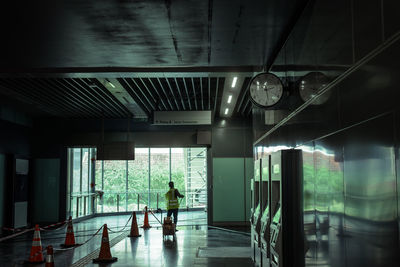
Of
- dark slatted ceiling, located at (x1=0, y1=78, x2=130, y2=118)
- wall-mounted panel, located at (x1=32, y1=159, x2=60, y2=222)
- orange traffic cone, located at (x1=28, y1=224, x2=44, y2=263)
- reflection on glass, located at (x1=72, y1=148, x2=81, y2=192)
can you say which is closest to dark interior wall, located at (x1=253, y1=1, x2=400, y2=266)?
orange traffic cone, located at (x1=28, y1=224, x2=44, y2=263)

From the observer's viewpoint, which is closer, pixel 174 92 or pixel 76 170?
pixel 174 92

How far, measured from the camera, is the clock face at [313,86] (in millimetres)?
4129

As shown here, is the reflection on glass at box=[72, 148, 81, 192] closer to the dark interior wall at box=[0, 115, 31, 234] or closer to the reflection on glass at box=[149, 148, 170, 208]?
the dark interior wall at box=[0, 115, 31, 234]

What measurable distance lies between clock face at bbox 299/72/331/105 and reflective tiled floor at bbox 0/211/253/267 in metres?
4.12

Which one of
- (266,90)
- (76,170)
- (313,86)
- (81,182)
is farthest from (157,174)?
(313,86)

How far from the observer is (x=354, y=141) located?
10.8 feet

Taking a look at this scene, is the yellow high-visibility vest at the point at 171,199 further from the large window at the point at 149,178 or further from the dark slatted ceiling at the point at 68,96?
the large window at the point at 149,178

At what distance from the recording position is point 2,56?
272 inches

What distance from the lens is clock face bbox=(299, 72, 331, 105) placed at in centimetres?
413

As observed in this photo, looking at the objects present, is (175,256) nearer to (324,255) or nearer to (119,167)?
(324,255)

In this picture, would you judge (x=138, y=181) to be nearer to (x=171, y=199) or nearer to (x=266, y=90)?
(x=171, y=199)

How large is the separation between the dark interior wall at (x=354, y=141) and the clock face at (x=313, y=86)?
0.22 ft

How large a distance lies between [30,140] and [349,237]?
14.1 meters

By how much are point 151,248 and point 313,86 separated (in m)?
6.42
